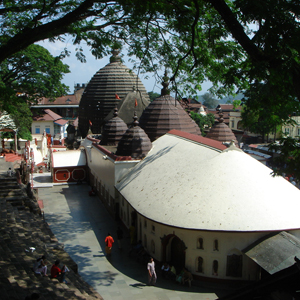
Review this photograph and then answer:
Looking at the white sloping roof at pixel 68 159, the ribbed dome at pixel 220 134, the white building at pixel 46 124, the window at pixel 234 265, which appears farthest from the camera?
the white building at pixel 46 124

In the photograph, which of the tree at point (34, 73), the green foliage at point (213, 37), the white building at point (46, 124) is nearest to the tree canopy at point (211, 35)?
the green foliage at point (213, 37)

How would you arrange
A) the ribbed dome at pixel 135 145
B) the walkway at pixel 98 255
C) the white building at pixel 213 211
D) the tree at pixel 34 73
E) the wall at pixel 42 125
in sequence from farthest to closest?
the wall at pixel 42 125 → the tree at pixel 34 73 → the ribbed dome at pixel 135 145 → the white building at pixel 213 211 → the walkway at pixel 98 255

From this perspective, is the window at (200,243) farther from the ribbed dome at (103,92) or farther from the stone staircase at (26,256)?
the ribbed dome at (103,92)

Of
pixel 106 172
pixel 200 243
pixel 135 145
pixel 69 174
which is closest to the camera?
pixel 200 243

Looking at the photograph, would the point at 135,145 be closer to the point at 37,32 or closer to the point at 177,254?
the point at 177,254

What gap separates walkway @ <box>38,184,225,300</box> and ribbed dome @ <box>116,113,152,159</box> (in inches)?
160

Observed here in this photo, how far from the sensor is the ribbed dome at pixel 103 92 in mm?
40094

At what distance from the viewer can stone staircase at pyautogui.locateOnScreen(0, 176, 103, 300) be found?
31.3 feet

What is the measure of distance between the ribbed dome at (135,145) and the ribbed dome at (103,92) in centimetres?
1544

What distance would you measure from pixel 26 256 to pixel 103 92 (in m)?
29.5

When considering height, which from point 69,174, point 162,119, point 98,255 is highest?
point 162,119

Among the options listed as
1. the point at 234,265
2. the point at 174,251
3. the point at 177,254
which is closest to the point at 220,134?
the point at 174,251

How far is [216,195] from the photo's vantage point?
51.9 ft

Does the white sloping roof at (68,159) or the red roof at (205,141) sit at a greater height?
the red roof at (205,141)
